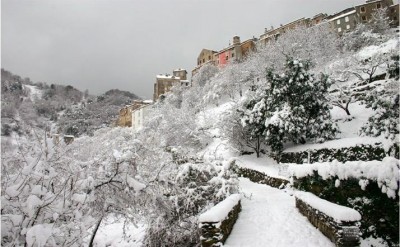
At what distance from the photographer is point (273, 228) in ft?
29.0

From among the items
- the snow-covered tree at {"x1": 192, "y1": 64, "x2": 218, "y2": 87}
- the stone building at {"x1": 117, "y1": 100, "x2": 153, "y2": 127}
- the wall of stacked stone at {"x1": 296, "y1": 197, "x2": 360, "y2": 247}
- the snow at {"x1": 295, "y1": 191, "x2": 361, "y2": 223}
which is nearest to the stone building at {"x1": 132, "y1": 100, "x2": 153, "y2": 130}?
the stone building at {"x1": 117, "y1": 100, "x2": 153, "y2": 127}

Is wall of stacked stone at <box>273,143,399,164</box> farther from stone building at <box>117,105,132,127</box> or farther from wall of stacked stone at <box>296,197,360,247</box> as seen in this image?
stone building at <box>117,105,132,127</box>

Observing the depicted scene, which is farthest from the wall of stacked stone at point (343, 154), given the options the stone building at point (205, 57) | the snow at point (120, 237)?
the stone building at point (205, 57)

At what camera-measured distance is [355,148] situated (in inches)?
651

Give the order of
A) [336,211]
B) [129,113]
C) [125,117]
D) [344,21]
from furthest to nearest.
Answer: [125,117], [129,113], [344,21], [336,211]

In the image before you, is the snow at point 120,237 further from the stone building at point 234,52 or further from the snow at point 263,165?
the stone building at point 234,52

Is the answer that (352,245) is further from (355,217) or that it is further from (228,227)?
(228,227)

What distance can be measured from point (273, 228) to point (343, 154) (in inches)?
415

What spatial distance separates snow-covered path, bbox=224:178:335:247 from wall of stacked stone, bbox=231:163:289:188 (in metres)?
3.74

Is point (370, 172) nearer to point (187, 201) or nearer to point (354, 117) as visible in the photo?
point (187, 201)

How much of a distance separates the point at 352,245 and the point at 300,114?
49.5 ft

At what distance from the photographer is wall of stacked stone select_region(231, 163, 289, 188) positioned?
56.3 ft

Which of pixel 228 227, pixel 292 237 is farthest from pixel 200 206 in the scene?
pixel 292 237

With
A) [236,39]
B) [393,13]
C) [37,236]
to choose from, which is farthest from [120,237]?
[393,13]
